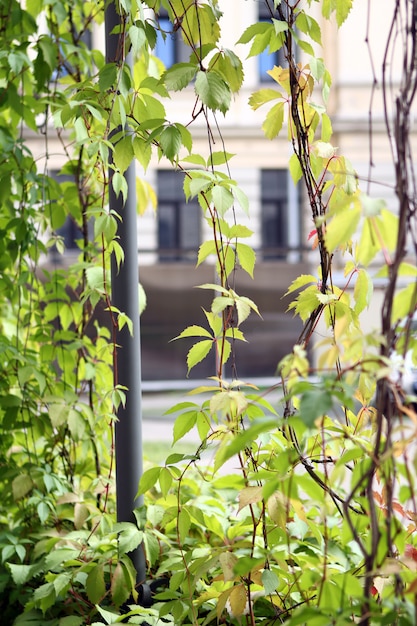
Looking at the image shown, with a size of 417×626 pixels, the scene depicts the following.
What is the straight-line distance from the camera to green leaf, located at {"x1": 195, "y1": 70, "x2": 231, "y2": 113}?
1097 millimetres

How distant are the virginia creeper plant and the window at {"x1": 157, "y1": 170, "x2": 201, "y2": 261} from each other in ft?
33.8

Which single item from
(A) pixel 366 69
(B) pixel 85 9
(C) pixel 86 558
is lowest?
(C) pixel 86 558

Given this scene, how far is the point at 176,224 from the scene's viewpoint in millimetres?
12617

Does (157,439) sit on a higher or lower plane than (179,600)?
lower

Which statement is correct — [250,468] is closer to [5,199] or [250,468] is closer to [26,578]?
[26,578]

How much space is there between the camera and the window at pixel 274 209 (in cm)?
1266

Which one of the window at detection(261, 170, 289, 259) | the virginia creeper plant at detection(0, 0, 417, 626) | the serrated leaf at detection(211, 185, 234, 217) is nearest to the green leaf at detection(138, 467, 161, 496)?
the virginia creeper plant at detection(0, 0, 417, 626)

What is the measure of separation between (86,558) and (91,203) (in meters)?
0.87

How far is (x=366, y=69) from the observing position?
13.0m

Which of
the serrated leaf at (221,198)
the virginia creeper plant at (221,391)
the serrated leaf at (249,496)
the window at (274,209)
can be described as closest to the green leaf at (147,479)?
the virginia creeper plant at (221,391)

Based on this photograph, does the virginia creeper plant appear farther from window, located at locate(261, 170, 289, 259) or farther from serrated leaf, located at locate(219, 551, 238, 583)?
window, located at locate(261, 170, 289, 259)

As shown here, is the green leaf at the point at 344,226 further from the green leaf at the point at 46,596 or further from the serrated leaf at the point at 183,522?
the green leaf at the point at 46,596

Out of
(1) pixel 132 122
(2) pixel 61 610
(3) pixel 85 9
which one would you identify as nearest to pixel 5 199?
(1) pixel 132 122

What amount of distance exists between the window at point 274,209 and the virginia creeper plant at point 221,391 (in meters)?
10.8
